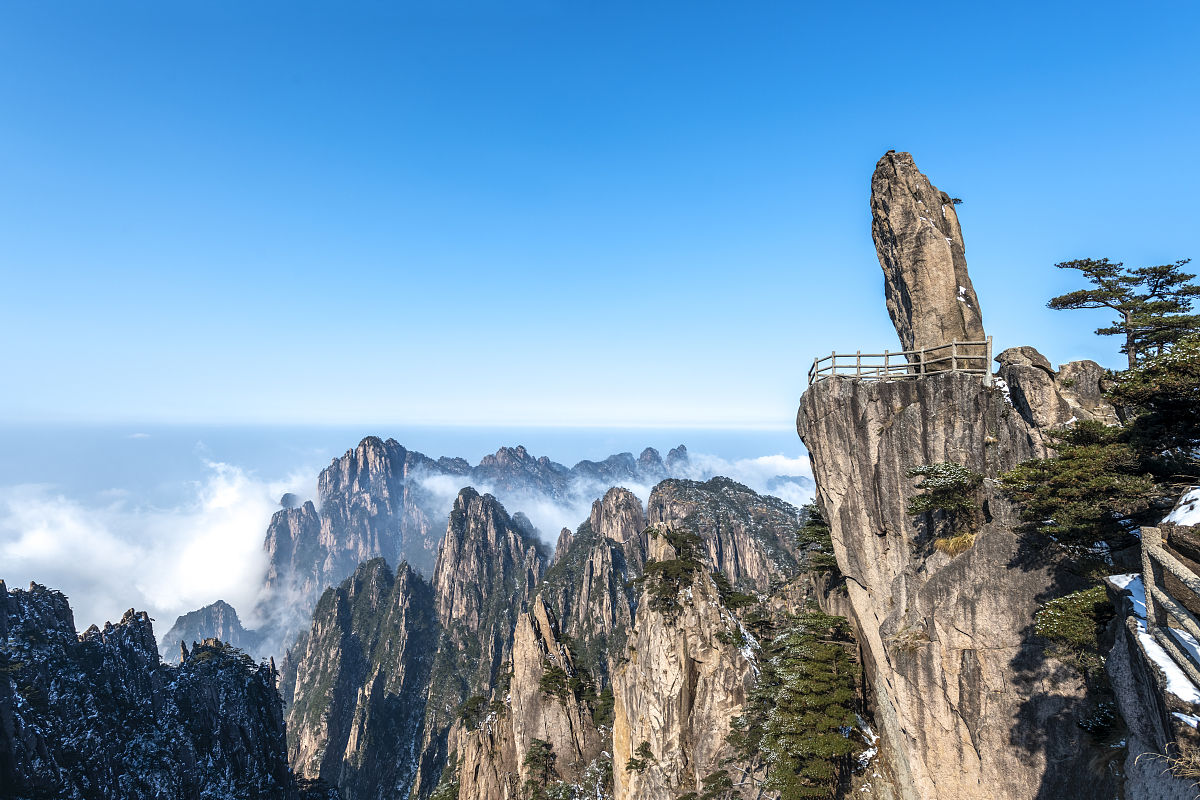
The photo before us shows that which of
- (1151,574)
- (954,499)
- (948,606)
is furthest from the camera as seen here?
(948,606)

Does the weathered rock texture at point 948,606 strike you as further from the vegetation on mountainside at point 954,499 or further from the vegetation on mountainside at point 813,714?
the vegetation on mountainside at point 813,714

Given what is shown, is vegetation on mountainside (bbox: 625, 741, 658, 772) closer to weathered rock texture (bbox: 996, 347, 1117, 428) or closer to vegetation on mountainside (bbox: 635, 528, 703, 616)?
vegetation on mountainside (bbox: 635, 528, 703, 616)

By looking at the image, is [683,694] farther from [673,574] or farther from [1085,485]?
[1085,485]

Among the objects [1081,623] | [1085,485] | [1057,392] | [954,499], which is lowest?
[1081,623]

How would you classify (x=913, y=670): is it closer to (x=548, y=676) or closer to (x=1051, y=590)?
(x=1051, y=590)

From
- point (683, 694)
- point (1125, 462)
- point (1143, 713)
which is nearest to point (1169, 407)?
point (1125, 462)

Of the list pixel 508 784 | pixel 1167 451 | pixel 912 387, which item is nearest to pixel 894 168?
pixel 912 387
